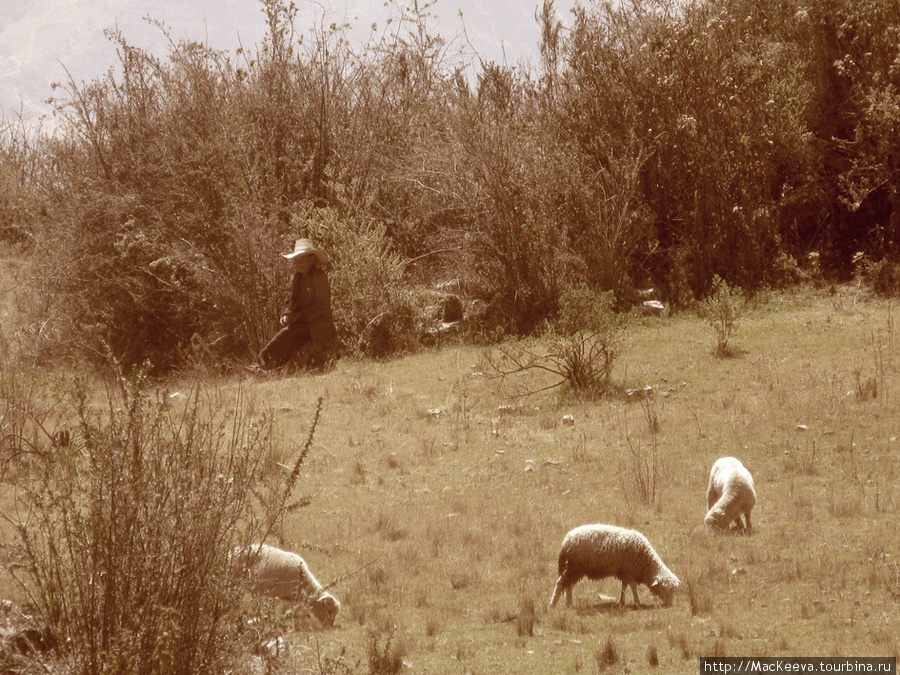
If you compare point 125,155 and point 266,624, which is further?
point 125,155

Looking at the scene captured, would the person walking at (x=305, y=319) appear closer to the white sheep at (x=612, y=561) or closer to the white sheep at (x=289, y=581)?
the white sheep at (x=289, y=581)

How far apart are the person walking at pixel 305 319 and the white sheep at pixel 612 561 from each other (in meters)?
9.69

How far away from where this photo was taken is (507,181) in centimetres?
1783

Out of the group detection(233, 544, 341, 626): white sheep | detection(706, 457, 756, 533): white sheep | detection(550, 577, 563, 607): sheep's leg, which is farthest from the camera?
detection(706, 457, 756, 533): white sheep

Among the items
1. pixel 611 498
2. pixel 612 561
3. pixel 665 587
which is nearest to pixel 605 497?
pixel 611 498

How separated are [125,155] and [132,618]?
53.4 ft

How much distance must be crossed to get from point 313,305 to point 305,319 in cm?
25

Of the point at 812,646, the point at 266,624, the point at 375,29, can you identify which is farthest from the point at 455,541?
the point at 375,29

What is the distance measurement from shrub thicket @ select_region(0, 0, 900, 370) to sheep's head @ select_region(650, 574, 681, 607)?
10.5 metres

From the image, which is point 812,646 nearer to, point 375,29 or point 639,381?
point 639,381

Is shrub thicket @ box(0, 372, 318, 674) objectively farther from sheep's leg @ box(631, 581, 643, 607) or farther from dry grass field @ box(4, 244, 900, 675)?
sheep's leg @ box(631, 581, 643, 607)

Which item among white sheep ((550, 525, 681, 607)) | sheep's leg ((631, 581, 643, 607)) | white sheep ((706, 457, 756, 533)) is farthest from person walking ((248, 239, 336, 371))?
sheep's leg ((631, 581, 643, 607))

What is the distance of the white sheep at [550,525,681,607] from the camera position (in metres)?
6.82

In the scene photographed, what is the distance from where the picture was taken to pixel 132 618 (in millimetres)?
4324
